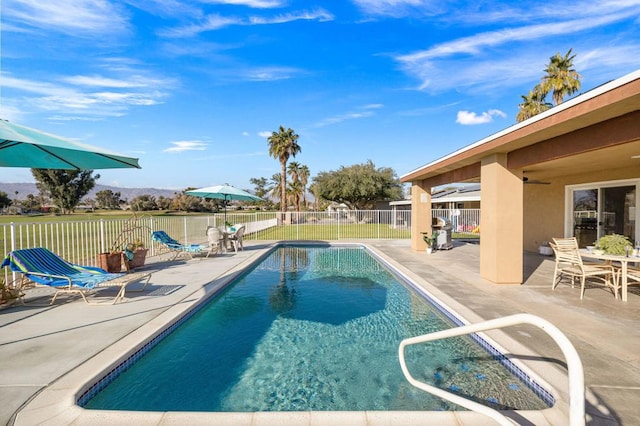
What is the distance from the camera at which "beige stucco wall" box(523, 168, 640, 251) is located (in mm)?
10696

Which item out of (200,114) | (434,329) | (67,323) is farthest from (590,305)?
(200,114)

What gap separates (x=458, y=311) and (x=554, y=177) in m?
9.04

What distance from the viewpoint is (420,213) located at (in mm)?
12891

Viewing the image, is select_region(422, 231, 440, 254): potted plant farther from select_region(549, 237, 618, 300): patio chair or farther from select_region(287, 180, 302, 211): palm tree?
select_region(287, 180, 302, 211): palm tree

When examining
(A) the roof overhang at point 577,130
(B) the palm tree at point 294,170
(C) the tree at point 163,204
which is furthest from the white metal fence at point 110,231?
(C) the tree at point 163,204

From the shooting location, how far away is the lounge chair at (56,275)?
5312 millimetres

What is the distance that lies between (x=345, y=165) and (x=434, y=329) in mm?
36436

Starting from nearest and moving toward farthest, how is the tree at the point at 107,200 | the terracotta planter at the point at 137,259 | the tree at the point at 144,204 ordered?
the terracotta planter at the point at 137,259, the tree at the point at 144,204, the tree at the point at 107,200

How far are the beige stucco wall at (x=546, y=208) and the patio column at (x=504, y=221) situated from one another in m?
4.95

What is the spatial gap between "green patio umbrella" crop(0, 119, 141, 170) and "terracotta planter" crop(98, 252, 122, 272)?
2812 millimetres

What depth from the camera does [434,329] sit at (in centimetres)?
511

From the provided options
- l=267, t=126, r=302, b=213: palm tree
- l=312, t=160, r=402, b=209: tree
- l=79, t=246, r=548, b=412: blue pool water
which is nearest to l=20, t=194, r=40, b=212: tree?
l=267, t=126, r=302, b=213: palm tree

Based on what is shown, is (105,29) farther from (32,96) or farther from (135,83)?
(32,96)

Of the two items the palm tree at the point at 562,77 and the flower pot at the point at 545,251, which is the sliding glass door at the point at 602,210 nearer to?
the flower pot at the point at 545,251
